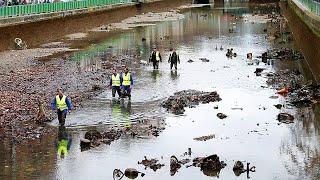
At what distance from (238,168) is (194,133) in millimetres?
4479

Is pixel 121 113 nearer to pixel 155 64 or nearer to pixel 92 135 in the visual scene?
pixel 92 135

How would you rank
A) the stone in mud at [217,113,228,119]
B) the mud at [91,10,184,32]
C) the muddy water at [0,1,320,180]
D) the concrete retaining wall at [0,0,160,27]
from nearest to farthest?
the muddy water at [0,1,320,180]
the stone in mud at [217,113,228,119]
the concrete retaining wall at [0,0,160,27]
the mud at [91,10,184,32]

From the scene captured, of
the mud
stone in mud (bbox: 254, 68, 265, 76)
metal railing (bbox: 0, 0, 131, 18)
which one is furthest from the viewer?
the mud

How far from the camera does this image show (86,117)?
961 inches

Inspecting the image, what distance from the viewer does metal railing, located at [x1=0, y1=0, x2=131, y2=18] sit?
46331 mm

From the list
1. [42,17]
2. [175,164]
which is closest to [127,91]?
[175,164]

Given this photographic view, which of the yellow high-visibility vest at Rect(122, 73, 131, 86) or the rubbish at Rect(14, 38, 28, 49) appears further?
the rubbish at Rect(14, 38, 28, 49)

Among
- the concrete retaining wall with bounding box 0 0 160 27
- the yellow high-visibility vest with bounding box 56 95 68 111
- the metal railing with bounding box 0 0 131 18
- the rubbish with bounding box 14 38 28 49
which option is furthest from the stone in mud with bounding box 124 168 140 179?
the rubbish with bounding box 14 38 28 49

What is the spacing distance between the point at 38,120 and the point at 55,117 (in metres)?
0.90

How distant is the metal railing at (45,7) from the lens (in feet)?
152

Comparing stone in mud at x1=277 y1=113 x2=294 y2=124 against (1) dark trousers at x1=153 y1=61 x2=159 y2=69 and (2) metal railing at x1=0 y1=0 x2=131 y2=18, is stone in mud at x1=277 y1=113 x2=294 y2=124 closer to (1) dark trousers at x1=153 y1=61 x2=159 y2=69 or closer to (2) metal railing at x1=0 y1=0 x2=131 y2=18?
(1) dark trousers at x1=153 y1=61 x2=159 y2=69

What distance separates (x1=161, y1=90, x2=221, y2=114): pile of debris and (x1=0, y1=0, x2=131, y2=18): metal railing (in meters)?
20.5

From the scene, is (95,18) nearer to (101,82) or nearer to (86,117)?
(101,82)

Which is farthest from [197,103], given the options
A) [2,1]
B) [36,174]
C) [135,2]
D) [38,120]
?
[135,2]
